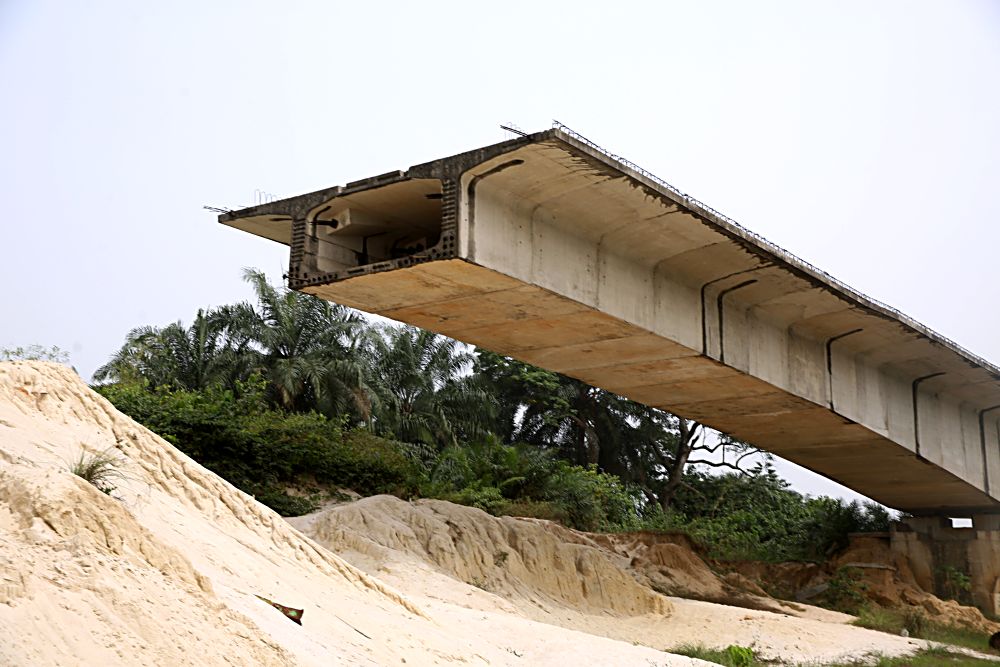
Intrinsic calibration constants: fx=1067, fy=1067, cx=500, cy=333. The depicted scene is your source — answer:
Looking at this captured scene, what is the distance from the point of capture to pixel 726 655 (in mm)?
14406

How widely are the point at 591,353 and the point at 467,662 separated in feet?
25.8

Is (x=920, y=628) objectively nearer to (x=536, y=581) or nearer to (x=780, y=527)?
(x=536, y=581)

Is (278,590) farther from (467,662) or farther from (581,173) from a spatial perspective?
(581,173)

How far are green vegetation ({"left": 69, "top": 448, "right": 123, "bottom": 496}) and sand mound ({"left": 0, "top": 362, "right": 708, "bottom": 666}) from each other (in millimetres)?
120

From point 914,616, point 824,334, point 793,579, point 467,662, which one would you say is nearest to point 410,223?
point 467,662

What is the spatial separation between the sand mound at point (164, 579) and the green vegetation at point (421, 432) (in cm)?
742

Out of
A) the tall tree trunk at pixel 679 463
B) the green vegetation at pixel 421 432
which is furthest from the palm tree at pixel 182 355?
the tall tree trunk at pixel 679 463

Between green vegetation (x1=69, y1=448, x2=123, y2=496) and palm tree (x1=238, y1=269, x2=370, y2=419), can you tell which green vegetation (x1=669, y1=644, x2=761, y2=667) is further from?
palm tree (x1=238, y1=269, x2=370, y2=419)

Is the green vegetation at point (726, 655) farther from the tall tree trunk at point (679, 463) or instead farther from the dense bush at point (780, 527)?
the tall tree trunk at point (679, 463)

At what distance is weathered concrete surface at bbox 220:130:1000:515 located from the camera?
1434 cm

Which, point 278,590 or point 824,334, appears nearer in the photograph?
point 278,590

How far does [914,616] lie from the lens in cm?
2105

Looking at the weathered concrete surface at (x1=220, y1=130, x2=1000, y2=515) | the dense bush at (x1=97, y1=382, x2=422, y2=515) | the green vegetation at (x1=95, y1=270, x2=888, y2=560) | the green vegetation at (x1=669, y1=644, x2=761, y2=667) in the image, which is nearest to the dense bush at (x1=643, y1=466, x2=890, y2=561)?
the green vegetation at (x1=95, y1=270, x2=888, y2=560)

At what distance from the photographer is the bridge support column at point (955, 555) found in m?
26.0
